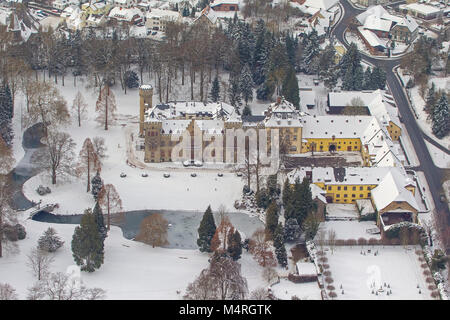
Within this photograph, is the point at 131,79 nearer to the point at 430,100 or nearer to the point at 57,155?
the point at 57,155

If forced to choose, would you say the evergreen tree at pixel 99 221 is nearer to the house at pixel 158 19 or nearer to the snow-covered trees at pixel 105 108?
the snow-covered trees at pixel 105 108

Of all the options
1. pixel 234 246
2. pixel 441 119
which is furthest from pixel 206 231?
pixel 441 119

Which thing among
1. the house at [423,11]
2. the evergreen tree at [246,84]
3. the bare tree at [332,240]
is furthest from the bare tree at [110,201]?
the house at [423,11]

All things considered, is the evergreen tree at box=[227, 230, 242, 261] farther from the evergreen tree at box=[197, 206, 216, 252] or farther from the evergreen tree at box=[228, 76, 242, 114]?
the evergreen tree at box=[228, 76, 242, 114]

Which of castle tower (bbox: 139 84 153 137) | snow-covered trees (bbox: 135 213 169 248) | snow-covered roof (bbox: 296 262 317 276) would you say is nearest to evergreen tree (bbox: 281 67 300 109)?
castle tower (bbox: 139 84 153 137)

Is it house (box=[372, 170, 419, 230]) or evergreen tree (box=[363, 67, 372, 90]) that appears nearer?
house (box=[372, 170, 419, 230])
